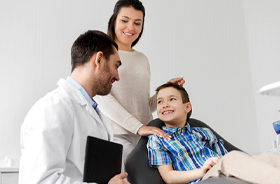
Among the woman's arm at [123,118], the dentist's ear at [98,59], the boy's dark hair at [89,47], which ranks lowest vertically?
the woman's arm at [123,118]

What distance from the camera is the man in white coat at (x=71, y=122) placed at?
99 centimetres

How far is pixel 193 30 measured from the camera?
351 centimetres

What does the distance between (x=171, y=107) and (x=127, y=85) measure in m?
0.26

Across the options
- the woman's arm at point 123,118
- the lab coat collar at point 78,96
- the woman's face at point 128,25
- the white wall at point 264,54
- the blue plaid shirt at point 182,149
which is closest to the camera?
the lab coat collar at point 78,96

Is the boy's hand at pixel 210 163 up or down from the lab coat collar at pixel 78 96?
down

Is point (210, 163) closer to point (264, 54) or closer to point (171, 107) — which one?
point (171, 107)

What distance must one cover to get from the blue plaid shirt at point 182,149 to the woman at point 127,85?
18 centimetres

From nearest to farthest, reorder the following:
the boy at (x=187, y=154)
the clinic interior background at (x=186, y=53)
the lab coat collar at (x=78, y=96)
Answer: the boy at (x=187, y=154)
the lab coat collar at (x=78, y=96)
the clinic interior background at (x=186, y=53)

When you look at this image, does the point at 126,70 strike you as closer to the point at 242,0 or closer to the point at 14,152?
the point at 14,152

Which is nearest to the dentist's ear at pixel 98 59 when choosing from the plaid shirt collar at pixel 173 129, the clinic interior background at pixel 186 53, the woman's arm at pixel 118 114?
the woman's arm at pixel 118 114

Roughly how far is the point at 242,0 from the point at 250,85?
93 cm

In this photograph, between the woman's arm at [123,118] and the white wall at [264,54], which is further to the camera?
the white wall at [264,54]

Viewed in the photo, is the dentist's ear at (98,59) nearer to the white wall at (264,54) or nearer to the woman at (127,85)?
the woman at (127,85)

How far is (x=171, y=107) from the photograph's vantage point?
5.81ft
